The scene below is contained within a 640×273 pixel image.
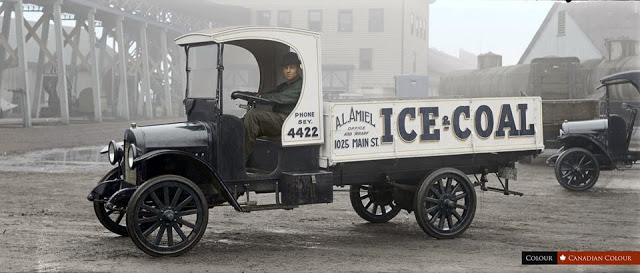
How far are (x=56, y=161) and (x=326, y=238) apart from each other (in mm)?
11065

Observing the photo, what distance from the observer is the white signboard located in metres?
8.45

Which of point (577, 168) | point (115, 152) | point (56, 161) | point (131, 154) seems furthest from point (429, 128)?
point (56, 161)

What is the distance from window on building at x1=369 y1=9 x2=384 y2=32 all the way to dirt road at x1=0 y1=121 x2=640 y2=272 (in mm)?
38852

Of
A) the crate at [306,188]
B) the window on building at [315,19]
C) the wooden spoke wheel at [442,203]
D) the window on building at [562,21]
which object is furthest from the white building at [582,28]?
the crate at [306,188]

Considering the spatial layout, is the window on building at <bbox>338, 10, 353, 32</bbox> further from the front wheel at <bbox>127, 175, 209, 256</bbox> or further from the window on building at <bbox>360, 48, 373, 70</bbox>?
the front wheel at <bbox>127, 175, 209, 256</bbox>

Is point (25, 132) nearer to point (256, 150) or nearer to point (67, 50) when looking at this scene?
point (256, 150)

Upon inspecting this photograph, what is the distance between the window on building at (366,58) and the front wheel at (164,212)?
4461 centimetres

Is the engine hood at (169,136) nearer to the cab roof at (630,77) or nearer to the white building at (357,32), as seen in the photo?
the cab roof at (630,77)

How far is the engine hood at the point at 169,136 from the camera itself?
7777 mm

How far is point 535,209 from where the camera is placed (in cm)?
1146

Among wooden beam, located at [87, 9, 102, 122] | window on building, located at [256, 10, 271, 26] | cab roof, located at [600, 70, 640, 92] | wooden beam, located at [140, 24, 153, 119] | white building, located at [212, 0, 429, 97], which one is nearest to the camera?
cab roof, located at [600, 70, 640, 92]

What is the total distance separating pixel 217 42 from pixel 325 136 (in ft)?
5.15

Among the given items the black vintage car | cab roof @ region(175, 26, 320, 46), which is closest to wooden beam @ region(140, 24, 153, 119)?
the black vintage car

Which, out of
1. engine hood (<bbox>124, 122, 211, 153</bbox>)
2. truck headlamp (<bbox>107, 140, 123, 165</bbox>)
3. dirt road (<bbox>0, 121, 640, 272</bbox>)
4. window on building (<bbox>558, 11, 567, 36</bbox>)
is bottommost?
dirt road (<bbox>0, 121, 640, 272</bbox>)
